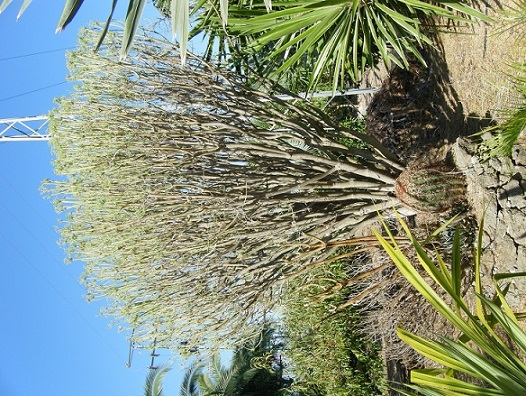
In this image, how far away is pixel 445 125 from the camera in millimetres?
5734

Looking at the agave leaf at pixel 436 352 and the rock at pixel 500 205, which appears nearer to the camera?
the agave leaf at pixel 436 352

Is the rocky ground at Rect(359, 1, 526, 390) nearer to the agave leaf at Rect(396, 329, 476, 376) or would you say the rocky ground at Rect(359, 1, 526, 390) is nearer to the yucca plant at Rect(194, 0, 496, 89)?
the yucca plant at Rect(194, 0, 496, 89)

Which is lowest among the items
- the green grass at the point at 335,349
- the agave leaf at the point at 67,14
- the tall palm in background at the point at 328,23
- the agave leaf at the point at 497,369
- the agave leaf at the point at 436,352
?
the agave leaf at the point at 497,369

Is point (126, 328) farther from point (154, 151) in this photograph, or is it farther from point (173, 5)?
point (173, 5)

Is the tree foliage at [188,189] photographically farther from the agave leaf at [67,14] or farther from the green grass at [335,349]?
the green grass at [335,349]

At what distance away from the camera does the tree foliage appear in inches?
184

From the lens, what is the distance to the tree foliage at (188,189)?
15.3 feet

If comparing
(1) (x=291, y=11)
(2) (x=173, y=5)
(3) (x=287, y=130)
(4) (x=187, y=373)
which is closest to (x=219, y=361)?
(4) (x=187, y=373)

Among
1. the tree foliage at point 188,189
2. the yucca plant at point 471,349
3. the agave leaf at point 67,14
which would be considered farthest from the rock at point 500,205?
the agave leaf at point 67,14

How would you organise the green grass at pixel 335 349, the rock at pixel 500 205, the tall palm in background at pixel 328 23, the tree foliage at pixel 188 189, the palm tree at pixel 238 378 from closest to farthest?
1. the rock at pixel 500 205
2. the tall palm in background at pixel 328 23
3. the tree foliage at pixel 188 189
4. the green grass at pixel 335 349
5. the palm tree at pixel 238 378

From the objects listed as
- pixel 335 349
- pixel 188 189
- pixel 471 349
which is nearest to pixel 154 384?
pixel 335 349

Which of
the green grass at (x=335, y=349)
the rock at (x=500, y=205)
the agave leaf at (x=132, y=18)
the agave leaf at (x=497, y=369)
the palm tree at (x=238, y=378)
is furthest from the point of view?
the palm tree at (x=238, y=378)

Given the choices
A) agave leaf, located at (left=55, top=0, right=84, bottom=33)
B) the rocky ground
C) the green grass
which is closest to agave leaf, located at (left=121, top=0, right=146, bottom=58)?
agave leaf, located at (left=55, top=0, right=84, bottom=33)

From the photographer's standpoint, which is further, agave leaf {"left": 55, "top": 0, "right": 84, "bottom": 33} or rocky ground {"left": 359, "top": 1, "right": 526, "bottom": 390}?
rocky ground {"left": 359, "top": 1, "right": 526, "bottom": 390}
